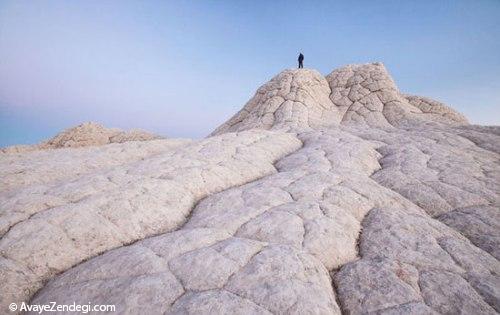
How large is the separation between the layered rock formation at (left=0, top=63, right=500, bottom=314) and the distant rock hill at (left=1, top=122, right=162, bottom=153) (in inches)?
341

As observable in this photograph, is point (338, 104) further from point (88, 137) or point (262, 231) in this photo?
point (88, 137)

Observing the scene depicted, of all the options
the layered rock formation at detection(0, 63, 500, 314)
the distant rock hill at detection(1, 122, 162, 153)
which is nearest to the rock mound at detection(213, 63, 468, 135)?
the distant rock hill at detection(1, 122, 162, 153)

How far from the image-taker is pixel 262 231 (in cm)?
330

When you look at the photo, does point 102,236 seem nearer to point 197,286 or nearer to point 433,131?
point 197,286

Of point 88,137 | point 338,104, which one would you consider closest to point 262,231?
point 338,104

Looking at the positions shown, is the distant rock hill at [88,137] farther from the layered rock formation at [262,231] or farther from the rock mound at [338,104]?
the layered rock formation at [262,231]

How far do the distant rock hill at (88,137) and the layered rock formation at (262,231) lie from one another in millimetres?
8664

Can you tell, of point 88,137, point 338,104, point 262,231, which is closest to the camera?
point 262,231

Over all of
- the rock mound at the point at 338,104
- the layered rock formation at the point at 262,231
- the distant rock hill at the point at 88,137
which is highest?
the rock mound at the point at 338,104

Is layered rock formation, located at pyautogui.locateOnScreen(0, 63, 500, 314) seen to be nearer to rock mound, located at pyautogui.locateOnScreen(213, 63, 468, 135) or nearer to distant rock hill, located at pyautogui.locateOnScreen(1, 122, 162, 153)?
rock mound, located at pyautogui.locateOnScreen(213, 63, 468, 135)

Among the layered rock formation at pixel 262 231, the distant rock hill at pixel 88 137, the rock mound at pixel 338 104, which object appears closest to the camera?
the layered rock formation at pixel 262 231

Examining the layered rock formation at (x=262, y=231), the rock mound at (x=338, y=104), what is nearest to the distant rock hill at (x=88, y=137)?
the rock mound at (x=338, y=104)

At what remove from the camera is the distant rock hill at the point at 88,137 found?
14.3 m

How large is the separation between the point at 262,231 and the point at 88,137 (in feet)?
47.9
